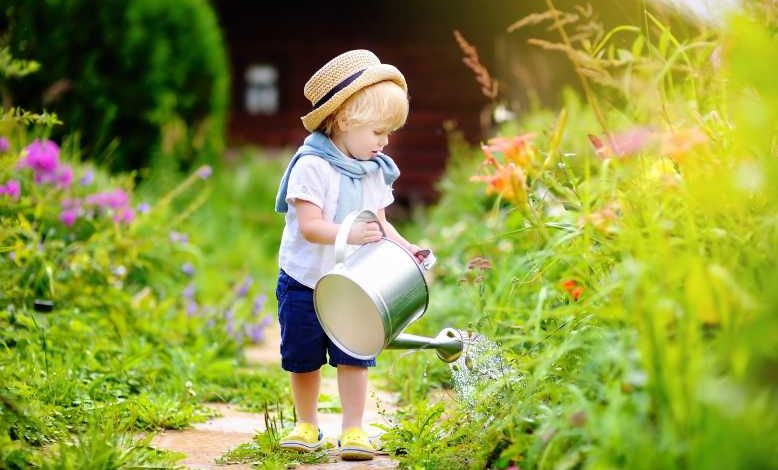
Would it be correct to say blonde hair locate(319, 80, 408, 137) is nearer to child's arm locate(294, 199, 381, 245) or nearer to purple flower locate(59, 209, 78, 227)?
child's arm locate(294, 199, 381, 245)

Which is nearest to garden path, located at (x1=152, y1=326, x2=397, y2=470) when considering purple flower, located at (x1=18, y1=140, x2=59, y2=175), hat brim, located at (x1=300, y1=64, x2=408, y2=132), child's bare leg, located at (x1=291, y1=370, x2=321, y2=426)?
child's bare leg, located at (x1=291, y1=370, x2=321, y2=426)

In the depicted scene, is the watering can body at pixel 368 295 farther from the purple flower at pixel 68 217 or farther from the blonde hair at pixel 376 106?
the purple flower at pixel 68 217

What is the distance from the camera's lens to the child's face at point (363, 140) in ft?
8.87

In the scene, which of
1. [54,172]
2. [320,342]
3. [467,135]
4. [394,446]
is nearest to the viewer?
[394,446]

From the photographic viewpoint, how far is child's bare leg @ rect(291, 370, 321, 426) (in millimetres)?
2809

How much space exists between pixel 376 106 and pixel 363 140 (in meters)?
0.11

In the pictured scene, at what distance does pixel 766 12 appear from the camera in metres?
2.15

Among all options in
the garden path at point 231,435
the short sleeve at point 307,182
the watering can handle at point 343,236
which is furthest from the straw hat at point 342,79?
the garden path at point 231,435

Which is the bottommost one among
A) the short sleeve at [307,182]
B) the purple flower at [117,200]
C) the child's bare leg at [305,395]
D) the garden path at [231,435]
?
the garden path at [231,435]

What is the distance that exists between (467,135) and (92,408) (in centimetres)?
928

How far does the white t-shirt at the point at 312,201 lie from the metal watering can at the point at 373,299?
17 centimetres

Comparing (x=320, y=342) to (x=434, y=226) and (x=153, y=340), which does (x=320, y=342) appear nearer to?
(x=153, y=340)

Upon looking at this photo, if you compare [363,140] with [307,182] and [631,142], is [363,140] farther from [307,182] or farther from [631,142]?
[631,142]

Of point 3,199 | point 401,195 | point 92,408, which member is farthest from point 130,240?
point 401,195
